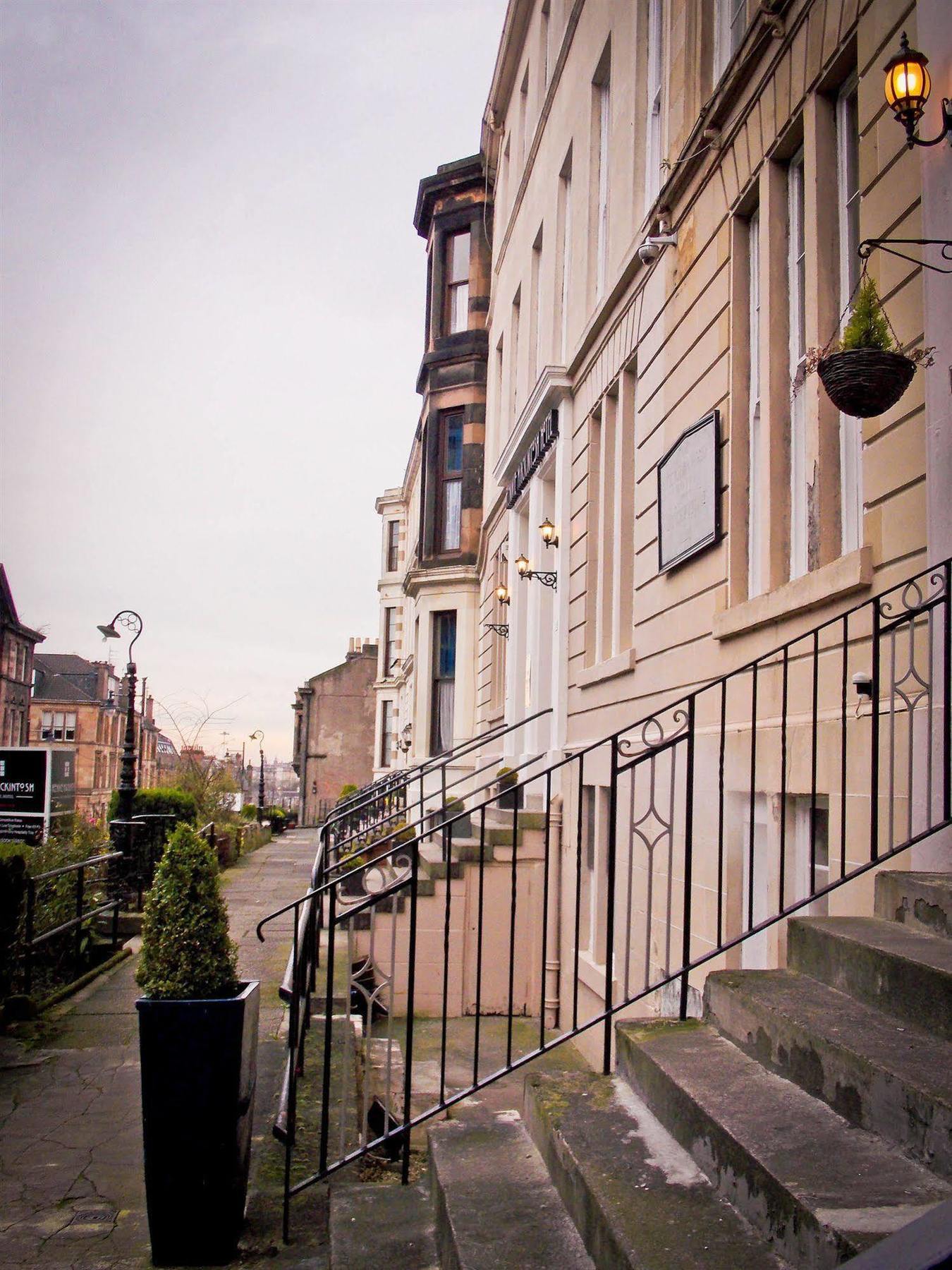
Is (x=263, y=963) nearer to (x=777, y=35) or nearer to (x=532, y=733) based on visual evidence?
(x=532, y=733)

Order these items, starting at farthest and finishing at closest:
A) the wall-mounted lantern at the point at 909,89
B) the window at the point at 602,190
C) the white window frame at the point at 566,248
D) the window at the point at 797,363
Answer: the white window frame at the point at 566,248 → the window at the point at 602,190 → the window at the point at 797,363 → the wall-mounted lantern at the point at 909,89

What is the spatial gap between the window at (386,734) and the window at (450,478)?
701 inches

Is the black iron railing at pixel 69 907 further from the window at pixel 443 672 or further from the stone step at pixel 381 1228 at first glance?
the window at pixel 443 672

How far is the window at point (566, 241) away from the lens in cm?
1162

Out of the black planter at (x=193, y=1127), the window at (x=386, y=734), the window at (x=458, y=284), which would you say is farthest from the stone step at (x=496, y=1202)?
the window at (x=386, y=734)

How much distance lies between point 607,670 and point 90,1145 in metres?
4.91

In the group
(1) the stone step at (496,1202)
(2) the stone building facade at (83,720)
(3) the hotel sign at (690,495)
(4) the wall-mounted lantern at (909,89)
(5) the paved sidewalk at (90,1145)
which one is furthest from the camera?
(2) the stone building facade at (83,720)

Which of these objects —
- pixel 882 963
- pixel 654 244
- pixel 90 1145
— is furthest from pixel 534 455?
pixel 882 963

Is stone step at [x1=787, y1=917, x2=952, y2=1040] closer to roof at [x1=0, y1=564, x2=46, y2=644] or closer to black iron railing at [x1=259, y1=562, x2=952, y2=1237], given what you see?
black iron railing at [x1=259, y1=562, x2=952, y2=1237]

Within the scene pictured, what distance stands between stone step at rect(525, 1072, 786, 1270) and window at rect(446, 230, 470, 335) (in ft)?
58.8

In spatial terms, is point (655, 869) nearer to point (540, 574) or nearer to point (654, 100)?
point (540, 574)

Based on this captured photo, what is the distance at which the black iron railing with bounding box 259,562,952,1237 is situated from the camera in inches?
167

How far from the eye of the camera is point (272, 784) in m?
131

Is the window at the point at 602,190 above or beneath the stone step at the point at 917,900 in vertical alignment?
above
